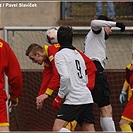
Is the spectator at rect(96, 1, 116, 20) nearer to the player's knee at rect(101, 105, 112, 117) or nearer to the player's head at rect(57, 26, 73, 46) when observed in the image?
the player's knee at rect(101, 105, 112, 117)

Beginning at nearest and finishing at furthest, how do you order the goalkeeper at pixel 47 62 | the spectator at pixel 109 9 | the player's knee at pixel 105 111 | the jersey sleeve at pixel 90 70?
the jersey sleeve at pixel 90 70
the goalkeeper at pixel 47 62
the player's knee at pixel 105 111
the spectator at pixel 109 9

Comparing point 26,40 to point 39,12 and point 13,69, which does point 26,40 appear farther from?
point 13,69

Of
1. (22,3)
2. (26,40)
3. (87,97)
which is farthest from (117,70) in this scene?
(87,97)

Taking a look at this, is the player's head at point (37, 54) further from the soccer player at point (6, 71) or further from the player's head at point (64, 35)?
the soccer player at point (6, 71)

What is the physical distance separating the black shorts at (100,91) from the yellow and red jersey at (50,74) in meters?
0.59

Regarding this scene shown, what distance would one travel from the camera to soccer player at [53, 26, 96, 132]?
7.27m

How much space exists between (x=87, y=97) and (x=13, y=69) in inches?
40.2

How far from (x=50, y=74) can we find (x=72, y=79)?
1308 mm

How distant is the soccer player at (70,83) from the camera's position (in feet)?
23.9

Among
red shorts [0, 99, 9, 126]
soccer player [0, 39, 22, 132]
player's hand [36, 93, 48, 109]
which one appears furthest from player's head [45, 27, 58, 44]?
red shorts [0, 99, 9, 126]

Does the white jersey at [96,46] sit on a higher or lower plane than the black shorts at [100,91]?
higher

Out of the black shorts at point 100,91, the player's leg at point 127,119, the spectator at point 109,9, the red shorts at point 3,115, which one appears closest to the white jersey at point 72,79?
the red shorts at point 3,115

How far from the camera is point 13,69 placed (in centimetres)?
696

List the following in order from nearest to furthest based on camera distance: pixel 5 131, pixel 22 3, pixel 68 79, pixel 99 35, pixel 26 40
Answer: pixel 5 131, pixel 68 79, pixel 99 35, pixel 26 40, pixel 22 3
